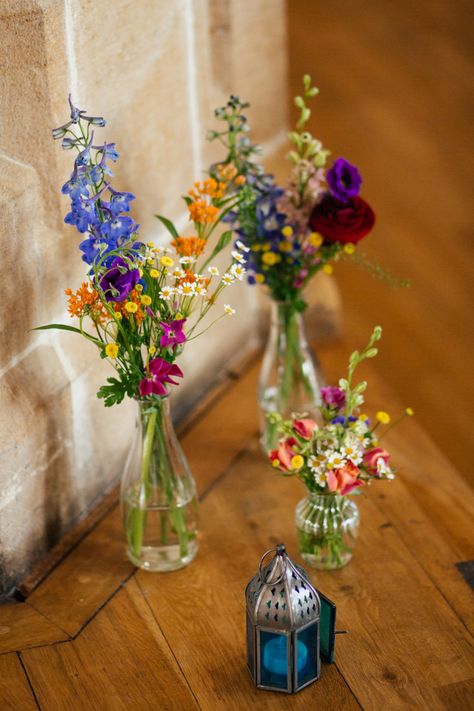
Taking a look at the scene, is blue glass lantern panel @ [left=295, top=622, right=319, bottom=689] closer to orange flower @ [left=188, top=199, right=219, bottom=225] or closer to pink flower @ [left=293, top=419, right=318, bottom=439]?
pink flower @ [left=293, top=419, right=318, bottom=439]

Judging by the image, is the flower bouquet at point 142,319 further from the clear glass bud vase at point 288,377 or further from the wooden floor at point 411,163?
the wooden floor at point 411,163

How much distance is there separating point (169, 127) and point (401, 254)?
3.84 ft

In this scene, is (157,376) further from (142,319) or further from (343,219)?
(343,219)

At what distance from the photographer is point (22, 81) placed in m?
1.29

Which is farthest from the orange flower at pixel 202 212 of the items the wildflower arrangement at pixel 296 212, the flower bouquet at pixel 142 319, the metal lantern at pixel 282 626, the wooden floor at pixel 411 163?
the wooden floor at pixel 411 163

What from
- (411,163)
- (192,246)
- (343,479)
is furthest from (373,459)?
(411,163)

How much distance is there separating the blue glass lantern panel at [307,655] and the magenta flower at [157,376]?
35cm

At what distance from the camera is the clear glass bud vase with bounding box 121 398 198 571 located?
1.43m

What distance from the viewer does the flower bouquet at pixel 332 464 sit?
1.36m

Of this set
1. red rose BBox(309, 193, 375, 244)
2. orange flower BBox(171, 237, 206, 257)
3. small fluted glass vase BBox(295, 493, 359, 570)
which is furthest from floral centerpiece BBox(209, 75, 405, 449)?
small fluted glass vase BBox(295, 493, 359, 570)

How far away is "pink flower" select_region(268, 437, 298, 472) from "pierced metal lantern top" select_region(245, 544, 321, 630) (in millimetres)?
198

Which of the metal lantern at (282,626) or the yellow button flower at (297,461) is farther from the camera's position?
the yellow button flower at (297,461)

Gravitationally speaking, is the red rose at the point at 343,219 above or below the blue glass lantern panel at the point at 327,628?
above

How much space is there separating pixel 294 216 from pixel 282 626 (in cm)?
66
